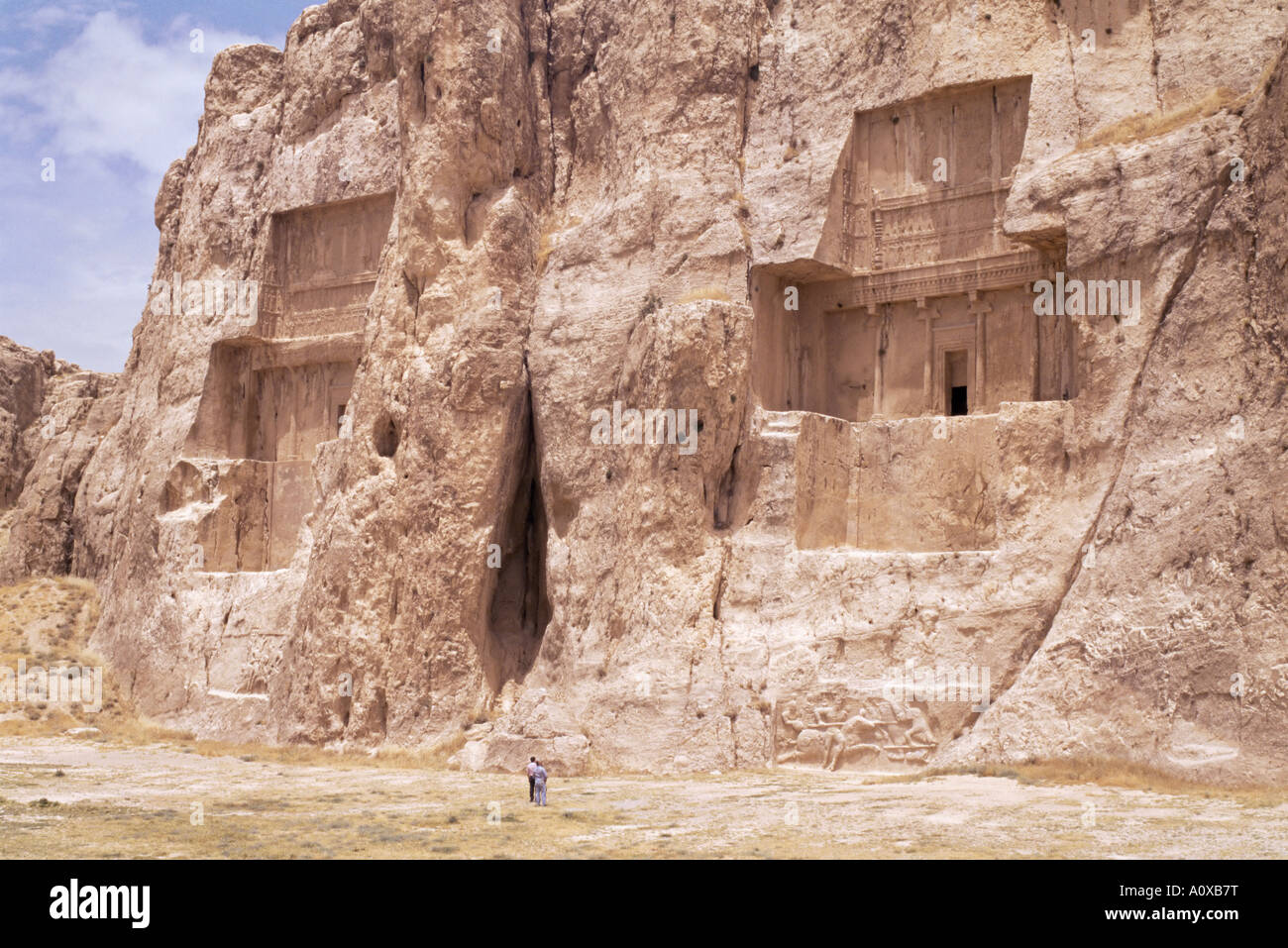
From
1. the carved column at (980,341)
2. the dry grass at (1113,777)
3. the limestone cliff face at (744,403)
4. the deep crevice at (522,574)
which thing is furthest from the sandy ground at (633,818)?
the carved column at (980,341)

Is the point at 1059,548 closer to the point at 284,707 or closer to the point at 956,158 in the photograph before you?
the point at 956,158

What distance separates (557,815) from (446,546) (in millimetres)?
8792

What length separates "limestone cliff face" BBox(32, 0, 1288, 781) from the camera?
18141mm

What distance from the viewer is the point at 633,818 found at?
1566cm

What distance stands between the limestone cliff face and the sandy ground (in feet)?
5.40

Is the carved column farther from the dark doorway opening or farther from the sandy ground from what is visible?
the sandy ground

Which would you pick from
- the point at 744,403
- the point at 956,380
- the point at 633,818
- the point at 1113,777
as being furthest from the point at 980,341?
the point at 633,818

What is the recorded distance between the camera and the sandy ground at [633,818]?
43.5 ft

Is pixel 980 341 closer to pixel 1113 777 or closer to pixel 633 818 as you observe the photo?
pixel 1113 777

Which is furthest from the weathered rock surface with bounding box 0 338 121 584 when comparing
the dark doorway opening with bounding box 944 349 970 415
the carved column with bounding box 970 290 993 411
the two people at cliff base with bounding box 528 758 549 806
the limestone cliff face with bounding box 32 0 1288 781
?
the carved column with bounding box 970 290 993 411

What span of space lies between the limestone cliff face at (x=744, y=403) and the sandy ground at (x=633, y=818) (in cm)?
165

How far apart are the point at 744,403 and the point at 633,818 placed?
8280 mm

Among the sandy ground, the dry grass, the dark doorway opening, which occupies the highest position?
the dark doorway opening
